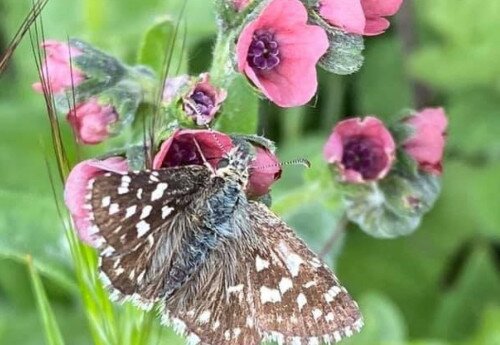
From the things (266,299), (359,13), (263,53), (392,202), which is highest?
(359,13)

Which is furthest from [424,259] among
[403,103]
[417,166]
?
[417,166]

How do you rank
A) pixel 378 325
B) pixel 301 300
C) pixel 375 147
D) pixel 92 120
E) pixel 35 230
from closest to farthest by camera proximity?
pixel 301 300, pixel 92 120, pixel 375 147, pixel 35 230, pixel 378 325

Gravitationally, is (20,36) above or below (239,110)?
above

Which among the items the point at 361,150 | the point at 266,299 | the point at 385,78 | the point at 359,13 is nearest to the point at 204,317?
the point at 266,299

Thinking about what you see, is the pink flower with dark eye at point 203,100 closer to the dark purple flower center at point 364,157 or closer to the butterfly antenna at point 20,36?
the butterfly antenna at point 20,36

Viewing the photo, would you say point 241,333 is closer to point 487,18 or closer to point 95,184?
point 95,184

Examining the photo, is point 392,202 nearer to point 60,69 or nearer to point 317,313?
point 317,313

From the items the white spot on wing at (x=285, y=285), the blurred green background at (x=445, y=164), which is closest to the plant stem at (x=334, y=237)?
the blurred green background at (x=445, y=164)
